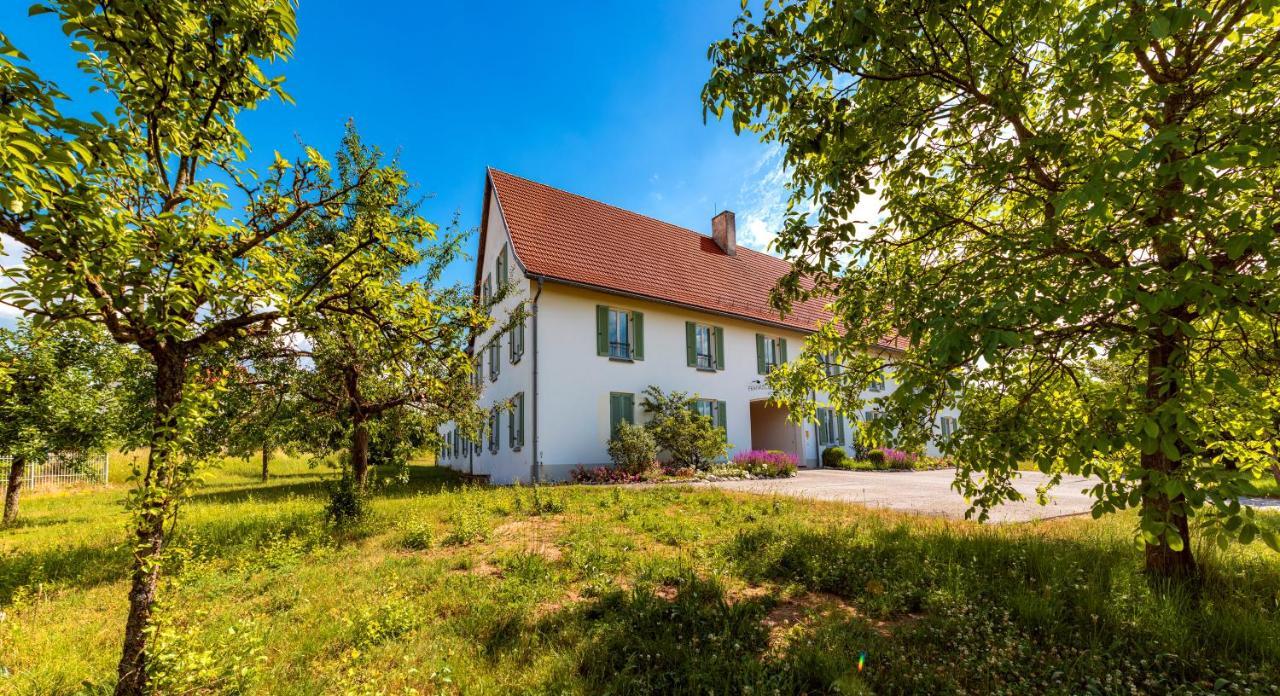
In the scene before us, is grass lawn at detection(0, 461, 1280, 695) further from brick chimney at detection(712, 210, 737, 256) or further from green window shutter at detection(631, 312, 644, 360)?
brick chimney at detection(712, 210, 737, 256)

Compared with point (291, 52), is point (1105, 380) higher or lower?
lower

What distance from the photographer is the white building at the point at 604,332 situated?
46.7 feet

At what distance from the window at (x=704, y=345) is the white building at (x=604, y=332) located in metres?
0.04

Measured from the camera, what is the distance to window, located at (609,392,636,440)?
1495cm

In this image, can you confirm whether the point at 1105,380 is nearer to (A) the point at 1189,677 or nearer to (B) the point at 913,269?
(B) the point at 913,269

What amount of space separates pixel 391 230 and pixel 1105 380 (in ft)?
22.6

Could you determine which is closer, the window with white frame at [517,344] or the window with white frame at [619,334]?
the window with white frame at [517,344]

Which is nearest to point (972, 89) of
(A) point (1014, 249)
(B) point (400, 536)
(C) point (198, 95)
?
(A) point (1014, 249)

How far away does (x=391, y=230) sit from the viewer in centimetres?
378

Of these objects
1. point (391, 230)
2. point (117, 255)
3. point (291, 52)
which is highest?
point (291, 52)

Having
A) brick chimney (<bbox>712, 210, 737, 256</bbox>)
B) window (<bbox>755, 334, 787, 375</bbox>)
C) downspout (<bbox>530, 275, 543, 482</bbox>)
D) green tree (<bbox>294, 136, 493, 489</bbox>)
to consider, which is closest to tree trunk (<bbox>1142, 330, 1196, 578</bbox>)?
green tree (<bbox>294, 136, 493, 489</bbox>)

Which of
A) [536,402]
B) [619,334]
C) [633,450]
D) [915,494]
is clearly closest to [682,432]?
[633,450]

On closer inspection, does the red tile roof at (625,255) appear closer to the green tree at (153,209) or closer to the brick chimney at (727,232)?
the brick chimney at (727,232)

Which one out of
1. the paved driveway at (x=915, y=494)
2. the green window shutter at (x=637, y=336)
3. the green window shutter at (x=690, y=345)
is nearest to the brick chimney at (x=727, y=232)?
the green window shutter at (x=690, y=345)
